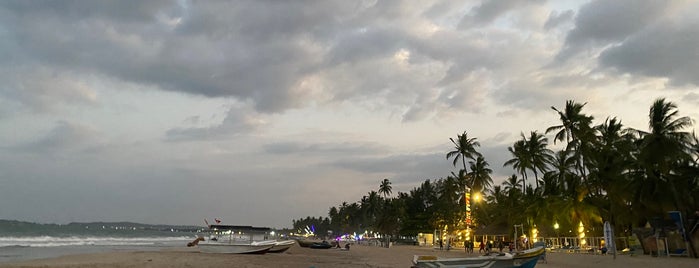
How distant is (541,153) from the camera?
50.6 metres

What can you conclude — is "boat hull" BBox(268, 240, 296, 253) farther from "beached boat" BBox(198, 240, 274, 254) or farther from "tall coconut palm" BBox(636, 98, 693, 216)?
"tall coconut palm" BBox(636, 98, 693, 216)

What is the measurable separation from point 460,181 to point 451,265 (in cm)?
4867

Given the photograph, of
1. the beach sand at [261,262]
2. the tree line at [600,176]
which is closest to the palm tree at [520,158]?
the tree line at [600,176]

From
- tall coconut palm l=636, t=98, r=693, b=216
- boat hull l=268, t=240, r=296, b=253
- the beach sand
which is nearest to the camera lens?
the beach sand

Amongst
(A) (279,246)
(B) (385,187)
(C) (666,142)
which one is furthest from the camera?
(B) (385,187)

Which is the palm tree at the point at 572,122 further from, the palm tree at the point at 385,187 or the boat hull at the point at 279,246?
the palm tree at the point at 385,187

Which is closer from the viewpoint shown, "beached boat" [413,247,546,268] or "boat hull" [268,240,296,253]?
"beached boat" [413,247,546,268]

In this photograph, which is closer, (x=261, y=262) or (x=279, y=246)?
(x=261, y=262)

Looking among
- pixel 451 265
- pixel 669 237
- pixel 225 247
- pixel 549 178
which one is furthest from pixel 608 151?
pixel 225 247

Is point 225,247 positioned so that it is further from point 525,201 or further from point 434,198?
point 434,198

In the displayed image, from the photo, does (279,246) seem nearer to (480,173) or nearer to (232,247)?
(232,247)

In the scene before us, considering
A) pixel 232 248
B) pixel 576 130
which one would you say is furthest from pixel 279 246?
pixel 576 130

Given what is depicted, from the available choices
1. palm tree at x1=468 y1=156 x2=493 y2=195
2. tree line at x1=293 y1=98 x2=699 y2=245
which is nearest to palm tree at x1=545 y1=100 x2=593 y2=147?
tree line at x1=293 y1=98 x2=699 y2=245

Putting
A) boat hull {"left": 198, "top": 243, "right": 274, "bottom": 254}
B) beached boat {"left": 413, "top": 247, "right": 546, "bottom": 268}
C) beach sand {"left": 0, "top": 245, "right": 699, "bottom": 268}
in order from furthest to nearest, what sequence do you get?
boat hull {"left": 198, "top": 243, "right": 274, "bottom": 254} < beach sand {"left": 0, "top": 245, "right": 699, "bottom": 268} < beached boat {"left": 413, "top": 247, "right": 546, "bottom": 268}
